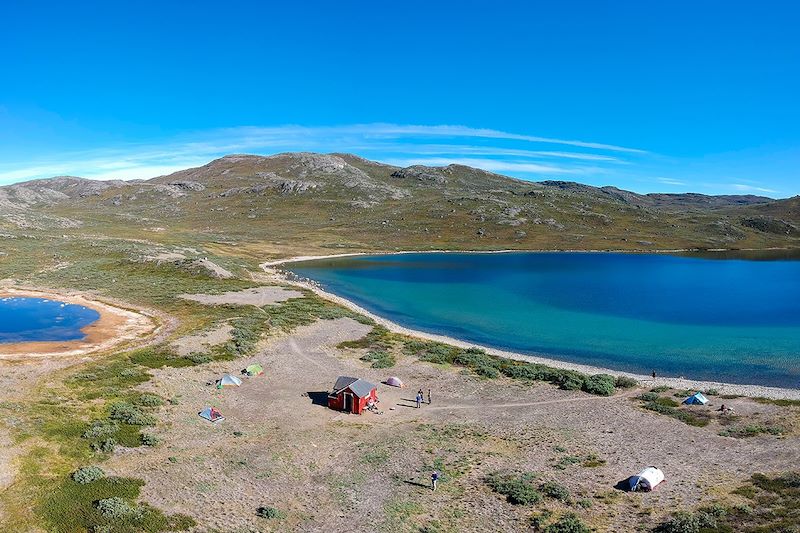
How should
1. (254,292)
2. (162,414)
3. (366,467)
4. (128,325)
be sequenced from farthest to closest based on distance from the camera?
(254,292), (128,325), (162,414), (366,467)

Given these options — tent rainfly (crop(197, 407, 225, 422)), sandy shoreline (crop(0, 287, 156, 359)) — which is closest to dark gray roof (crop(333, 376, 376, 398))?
tent rainfly (crop(197, 407, 225, 422))

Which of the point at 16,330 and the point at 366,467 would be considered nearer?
the point at 366,467

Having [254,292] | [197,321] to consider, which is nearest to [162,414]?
[197,321]

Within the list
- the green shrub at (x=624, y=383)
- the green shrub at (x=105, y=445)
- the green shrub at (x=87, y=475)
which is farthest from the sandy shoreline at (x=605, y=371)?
the green shrub at (x=87, y=475)

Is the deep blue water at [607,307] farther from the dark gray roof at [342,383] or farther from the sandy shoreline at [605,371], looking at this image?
the dark gray roof at [342,383]

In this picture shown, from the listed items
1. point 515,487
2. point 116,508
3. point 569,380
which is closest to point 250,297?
point 569,380

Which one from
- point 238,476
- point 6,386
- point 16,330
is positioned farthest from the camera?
point 16,330

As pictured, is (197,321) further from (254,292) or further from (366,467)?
(366,467)
